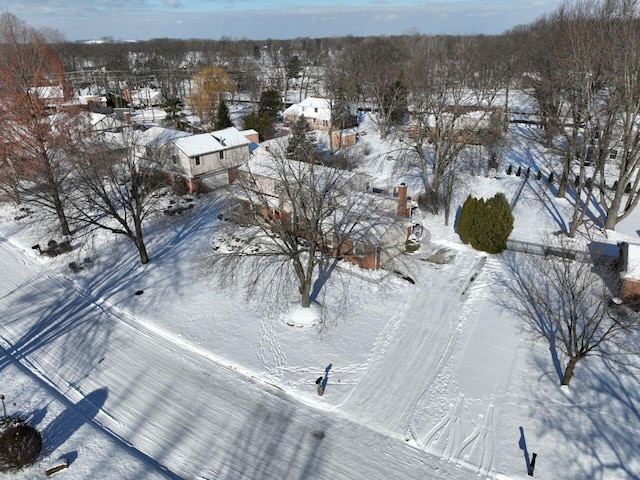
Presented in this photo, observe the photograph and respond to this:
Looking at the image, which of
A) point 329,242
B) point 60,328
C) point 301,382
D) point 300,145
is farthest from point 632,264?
point 60,328

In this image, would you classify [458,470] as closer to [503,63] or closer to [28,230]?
[28,230]

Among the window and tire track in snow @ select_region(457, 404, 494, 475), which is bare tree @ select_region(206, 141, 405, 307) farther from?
tire track in snow @ select_region(457, 404, 494, 475)

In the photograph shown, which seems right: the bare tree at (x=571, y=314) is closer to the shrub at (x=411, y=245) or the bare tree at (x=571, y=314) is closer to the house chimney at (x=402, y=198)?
the shrub at (x=411, y=245)

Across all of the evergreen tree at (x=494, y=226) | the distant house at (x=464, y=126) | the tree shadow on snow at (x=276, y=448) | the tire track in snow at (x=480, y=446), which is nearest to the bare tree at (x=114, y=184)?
the tree shadow on snow at (x=276, y=448)

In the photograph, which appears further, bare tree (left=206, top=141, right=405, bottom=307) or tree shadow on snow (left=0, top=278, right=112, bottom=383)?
bare tree (left=206, top=141, right=405, bottom=307)

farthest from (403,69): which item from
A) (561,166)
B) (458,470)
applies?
(458,470)

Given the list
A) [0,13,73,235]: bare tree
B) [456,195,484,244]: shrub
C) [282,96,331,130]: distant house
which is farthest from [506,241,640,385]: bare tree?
[282,96,331,130]: distant house
